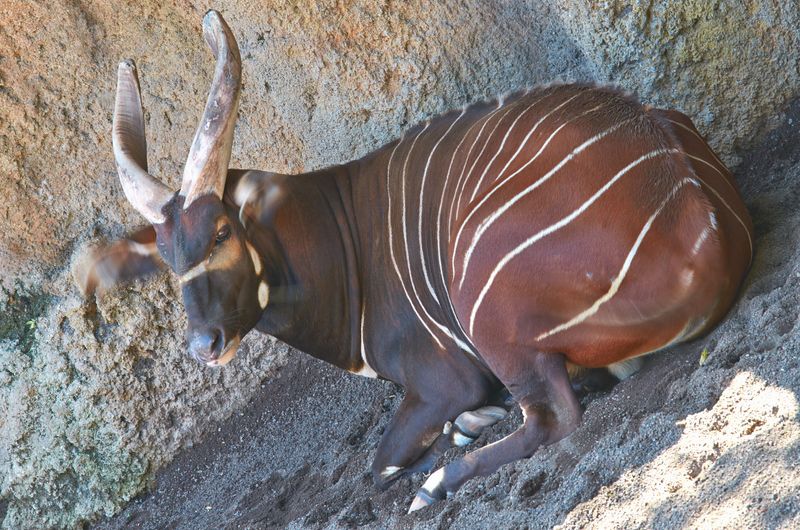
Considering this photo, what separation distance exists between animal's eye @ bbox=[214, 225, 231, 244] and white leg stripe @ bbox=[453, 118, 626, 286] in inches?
34.0

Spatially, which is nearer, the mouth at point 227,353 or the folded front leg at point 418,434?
the mouth at point 227,353

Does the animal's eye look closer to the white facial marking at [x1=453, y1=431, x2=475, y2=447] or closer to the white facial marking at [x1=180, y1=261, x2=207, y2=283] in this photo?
the white facial marking at [x1=180, y1=261, x2=207, y2=283]

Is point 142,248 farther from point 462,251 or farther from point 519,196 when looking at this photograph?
point 519,196

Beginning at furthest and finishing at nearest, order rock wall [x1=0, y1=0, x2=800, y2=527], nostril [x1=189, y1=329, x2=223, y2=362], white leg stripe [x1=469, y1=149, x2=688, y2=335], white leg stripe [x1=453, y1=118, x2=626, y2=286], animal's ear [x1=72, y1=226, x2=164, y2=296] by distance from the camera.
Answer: rock wall [x1=0, y1=0, x2=800, y2=527]
animal's ear [x1=72, y1=226, x2=164, y2=296]
nostril [x1=189, y1=329, x2=223, y2=362]
white leg stripe [x1=453, y1=118, x2=626, y2=286]
white leg stripe [x1=469, y1=149, x2=688, y2=335]

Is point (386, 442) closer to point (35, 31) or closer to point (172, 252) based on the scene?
point (172, 252)

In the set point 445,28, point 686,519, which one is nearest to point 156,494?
point 445,28

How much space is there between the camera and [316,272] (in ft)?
12.9

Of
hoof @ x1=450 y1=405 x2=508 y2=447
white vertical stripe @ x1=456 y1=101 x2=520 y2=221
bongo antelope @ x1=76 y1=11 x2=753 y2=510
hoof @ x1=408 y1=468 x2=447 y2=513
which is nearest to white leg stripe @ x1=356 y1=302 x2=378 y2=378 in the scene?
bongo antelope @ x1=76 y1=11 x2=753 y2=510

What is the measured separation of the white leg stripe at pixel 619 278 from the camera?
2.88m

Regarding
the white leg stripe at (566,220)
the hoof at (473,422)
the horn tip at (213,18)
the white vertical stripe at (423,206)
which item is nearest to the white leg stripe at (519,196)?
the white leg stripe at (566,220)

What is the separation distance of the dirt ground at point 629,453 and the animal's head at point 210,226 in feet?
2.52

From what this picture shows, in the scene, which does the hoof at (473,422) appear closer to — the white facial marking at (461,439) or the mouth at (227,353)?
the white facial marking at (461,439)

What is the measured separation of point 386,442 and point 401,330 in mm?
427

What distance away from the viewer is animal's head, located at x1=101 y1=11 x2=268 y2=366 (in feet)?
11.3
